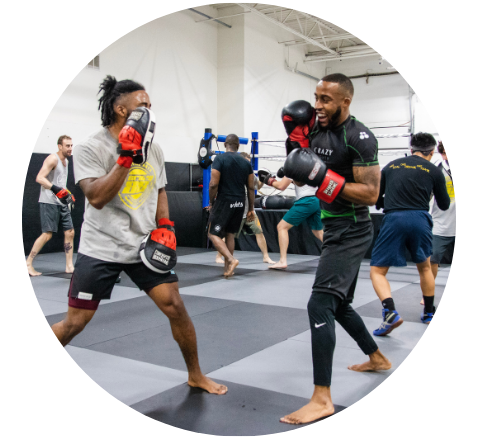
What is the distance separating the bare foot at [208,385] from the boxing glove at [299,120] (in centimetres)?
130

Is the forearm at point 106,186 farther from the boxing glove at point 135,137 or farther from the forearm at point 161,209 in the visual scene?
the forearm at point 161,209

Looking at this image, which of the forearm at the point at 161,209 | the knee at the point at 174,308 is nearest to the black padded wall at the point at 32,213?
the forearm at the point at 161,209

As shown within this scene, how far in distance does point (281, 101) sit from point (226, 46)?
7.90 ft

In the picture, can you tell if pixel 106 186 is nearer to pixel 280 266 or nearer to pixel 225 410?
pixel 225 410

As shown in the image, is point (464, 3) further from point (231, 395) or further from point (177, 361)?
point (177, 361)

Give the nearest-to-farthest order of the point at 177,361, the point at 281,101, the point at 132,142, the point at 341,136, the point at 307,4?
the point at 307,4, the point at 132,142, the point at 341,136, the point at 177,361, the point at 281,101

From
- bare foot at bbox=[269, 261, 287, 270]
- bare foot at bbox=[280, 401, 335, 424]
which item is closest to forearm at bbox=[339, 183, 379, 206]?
bare foot at bbox=[280, 401, 335, 424]

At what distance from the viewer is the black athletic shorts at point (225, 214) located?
516 cm

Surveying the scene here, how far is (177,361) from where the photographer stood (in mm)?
2596

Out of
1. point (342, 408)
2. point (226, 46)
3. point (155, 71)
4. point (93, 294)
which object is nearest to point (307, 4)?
point (93, 294)

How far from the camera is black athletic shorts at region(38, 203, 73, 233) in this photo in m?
5.20

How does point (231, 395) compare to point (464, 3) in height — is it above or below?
below

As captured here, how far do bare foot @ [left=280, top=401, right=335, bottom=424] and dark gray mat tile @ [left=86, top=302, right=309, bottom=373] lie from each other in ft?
2.33

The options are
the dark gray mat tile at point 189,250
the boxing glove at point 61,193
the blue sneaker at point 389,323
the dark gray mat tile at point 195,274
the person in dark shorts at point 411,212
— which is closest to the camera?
the blue sneaker at point 389,323
